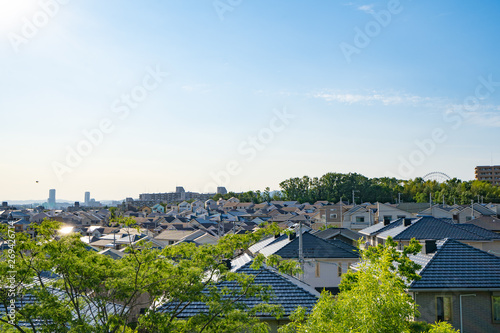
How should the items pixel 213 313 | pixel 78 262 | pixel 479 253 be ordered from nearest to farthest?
pixel 78 262
pixel 213 313
pixel 479 253

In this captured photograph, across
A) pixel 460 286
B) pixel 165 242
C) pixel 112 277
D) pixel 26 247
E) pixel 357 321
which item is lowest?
pixel 165 242

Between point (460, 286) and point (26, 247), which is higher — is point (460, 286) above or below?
below

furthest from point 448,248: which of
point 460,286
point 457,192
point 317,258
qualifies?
point 457,192

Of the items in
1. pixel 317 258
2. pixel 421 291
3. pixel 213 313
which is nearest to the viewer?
pixel 213 313

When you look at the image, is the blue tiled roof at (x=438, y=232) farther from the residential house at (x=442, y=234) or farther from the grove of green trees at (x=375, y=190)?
the grove of green trees at (x=375, y=190)

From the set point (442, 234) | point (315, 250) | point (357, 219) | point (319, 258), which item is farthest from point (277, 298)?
point (357, 219)

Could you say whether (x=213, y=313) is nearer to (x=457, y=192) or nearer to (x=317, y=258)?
(x=317, y=258)

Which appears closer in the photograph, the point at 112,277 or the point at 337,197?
the point at 112,277

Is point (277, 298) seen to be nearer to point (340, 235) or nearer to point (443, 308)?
point (443, 308)
